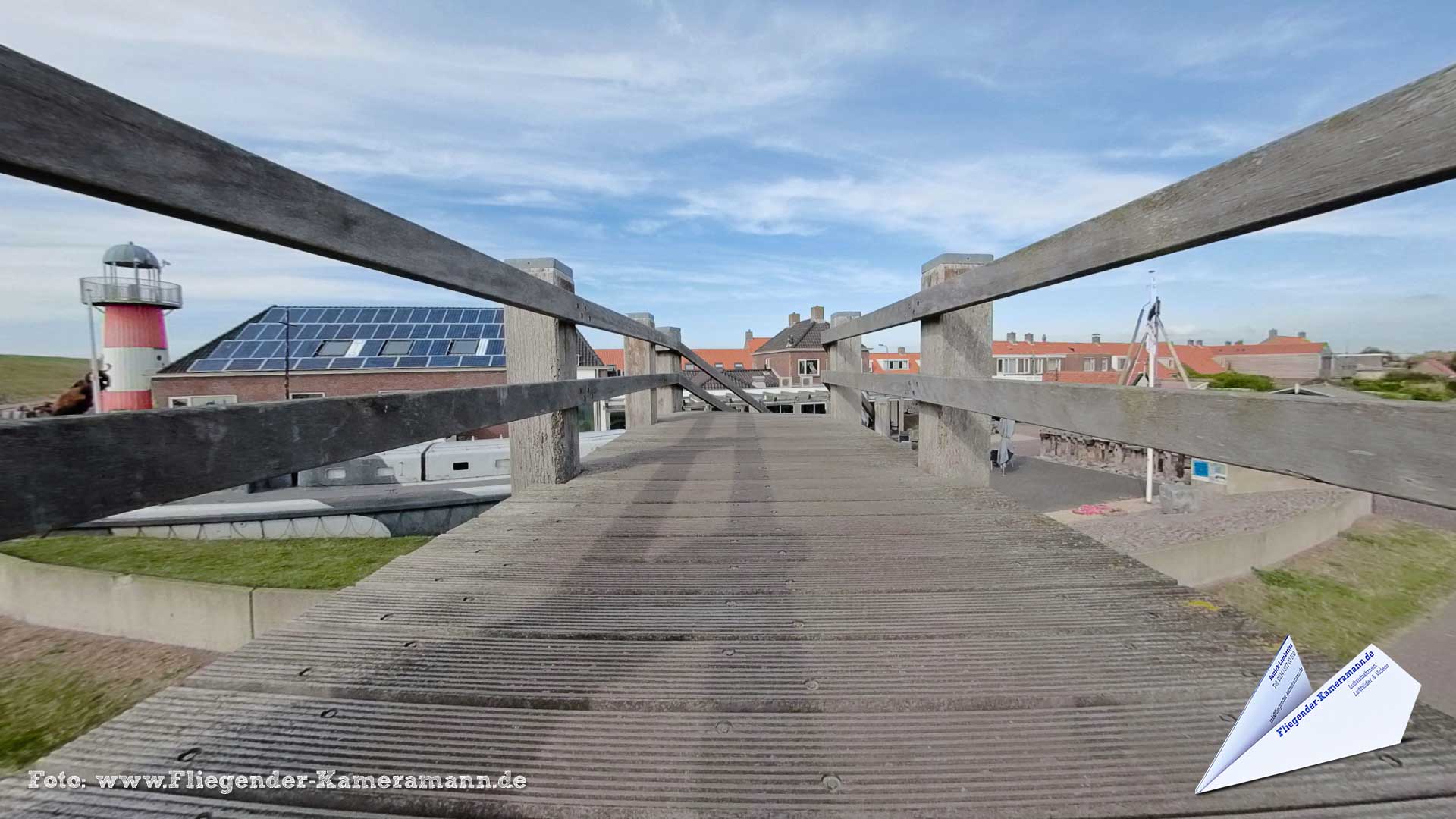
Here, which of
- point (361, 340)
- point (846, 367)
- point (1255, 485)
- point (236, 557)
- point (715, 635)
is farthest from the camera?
point (361, 340)

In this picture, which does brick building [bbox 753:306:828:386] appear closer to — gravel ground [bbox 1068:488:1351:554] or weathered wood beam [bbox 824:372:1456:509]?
gravel ground [bbox 1068:488:1351:554]

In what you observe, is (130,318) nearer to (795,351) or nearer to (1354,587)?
(795,351)

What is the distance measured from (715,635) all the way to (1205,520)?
16.1 metres

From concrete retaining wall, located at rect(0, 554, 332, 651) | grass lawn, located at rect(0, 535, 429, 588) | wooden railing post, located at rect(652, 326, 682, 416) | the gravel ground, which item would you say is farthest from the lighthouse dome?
the gravel ground

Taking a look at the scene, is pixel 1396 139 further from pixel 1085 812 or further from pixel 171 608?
pixel 171 608

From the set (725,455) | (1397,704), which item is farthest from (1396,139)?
(725,455)

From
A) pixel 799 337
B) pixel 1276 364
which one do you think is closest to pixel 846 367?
pixel 1276 364

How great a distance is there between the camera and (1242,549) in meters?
10.3

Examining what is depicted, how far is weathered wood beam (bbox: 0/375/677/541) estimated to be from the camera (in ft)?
2.06

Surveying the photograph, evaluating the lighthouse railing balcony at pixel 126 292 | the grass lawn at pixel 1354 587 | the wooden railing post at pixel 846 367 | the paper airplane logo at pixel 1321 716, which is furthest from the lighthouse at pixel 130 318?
the grass lawn at pixel 1354 587

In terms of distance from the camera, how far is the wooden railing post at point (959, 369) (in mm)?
2736

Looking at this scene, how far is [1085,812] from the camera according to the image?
0.79 m

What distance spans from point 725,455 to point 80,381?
1151 inches

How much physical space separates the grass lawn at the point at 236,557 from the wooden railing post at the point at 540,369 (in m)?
6.33
